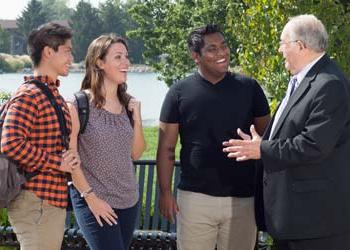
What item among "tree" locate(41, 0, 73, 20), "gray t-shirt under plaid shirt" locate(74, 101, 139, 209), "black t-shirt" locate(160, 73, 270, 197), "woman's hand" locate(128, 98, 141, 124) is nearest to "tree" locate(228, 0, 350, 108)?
Answer: "black t-shirt" locate(160, 73, 270, 197)

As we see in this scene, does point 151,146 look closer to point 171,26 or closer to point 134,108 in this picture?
point 134,108

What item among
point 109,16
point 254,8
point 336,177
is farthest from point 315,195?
point 109,16

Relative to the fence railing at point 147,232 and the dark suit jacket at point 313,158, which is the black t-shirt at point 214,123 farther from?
the fence railing at point 147,232

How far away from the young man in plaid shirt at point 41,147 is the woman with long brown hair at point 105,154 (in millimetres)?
157

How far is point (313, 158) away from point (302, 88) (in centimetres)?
37

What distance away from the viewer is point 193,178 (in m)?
4.09

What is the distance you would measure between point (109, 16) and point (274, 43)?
109 metres

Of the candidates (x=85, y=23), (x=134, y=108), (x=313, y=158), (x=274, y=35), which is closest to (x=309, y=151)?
(x=313, y=158)

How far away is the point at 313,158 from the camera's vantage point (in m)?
3.29

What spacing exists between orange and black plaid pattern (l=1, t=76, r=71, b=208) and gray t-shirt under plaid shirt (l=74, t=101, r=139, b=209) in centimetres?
Answer: 22

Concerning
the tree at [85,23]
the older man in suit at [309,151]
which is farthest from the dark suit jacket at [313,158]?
the tree at [85,23]

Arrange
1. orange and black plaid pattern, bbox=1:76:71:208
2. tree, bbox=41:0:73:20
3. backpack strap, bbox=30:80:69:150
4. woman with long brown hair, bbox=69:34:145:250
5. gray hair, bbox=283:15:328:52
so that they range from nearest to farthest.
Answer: orange and black plaid pattern, bbox=1:76:71:208 → backpack strap, bbox=30:80:69:150 → gray hair, bbox=283:15:328:52 → woman with long brown hair, bbox=69:34:145:250 → tree, bbox=41:0:73:20

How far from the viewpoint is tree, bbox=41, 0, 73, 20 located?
156 metres

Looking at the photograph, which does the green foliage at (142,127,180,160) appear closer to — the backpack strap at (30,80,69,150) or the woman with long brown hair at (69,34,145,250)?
the woman with long brown hair at (69,34,145,250)
